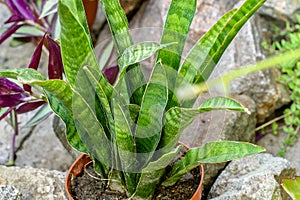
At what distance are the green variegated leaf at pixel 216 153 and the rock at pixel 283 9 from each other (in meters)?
1.13

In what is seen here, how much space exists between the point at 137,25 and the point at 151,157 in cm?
117

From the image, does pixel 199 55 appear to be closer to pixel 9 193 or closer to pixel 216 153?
pixel 216 153

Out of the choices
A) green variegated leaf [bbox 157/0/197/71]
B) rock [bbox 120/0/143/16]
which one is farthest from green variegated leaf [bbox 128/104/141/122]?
rock [bbox 120/0/143/16]

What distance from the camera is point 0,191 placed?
1.33 m

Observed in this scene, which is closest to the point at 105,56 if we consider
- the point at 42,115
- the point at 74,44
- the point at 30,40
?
the point at 42,115

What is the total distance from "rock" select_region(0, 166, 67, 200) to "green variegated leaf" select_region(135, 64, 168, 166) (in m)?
0.37

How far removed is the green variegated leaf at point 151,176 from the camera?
1138mm

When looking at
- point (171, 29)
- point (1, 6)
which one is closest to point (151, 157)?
point (171, 29)

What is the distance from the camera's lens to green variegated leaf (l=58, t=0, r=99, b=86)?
1.03 m

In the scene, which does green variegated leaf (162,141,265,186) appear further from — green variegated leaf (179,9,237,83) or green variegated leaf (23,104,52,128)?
green variegated leaf (23,104,52,128)

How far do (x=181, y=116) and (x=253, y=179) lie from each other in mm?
390

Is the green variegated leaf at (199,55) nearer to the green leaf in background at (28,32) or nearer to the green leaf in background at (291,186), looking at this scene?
the green leaf in background at (291,186)

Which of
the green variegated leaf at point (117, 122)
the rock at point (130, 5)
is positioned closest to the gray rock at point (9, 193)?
the green variegated leaf at point (117, 122)

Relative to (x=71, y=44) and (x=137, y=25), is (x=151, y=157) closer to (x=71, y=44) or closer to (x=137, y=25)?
(x=71, y=44)
